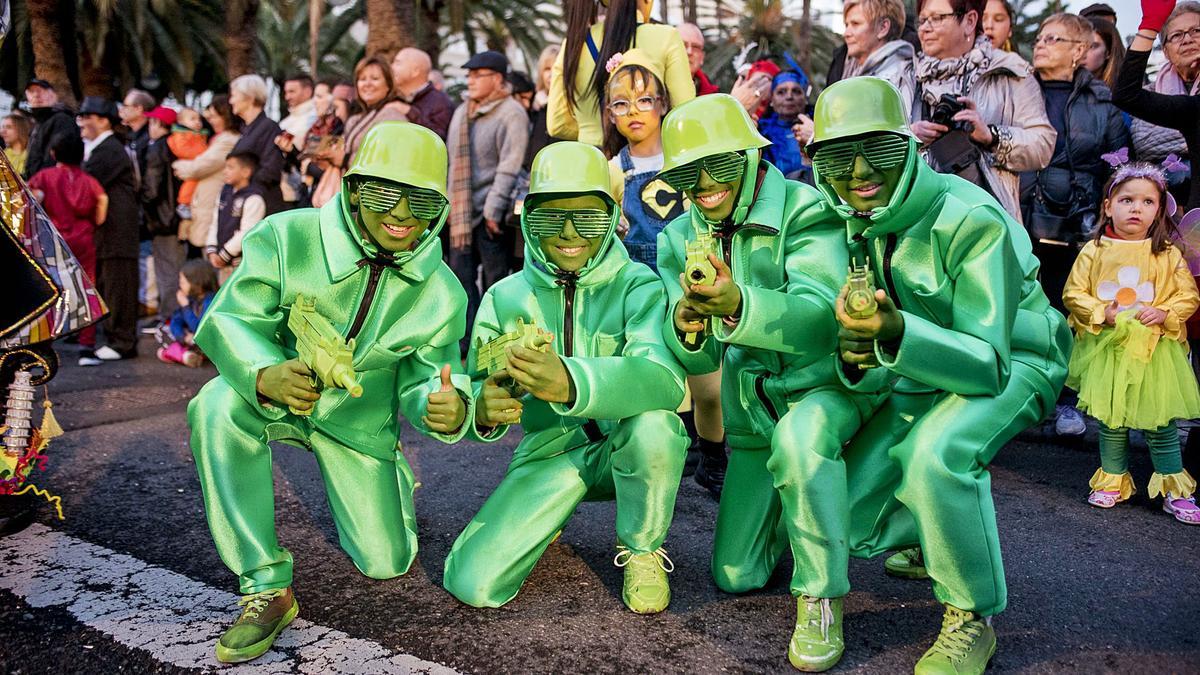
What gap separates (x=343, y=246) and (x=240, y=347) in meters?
0.47

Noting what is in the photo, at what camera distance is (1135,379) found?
4.07 m

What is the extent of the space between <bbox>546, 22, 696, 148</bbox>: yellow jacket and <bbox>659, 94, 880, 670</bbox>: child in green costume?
131cm

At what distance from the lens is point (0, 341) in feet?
11.4

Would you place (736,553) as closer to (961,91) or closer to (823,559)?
(823,559)

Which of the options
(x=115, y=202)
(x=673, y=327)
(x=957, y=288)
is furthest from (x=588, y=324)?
(x=115, y=202)

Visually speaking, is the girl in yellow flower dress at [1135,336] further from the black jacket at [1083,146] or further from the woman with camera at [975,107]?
the black jacket at [1083,146]

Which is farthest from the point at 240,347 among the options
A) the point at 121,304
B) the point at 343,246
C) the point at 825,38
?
the point at 825,38

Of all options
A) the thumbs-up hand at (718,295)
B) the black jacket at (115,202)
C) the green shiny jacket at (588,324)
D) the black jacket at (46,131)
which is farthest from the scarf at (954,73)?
the black jacket at (46,131)

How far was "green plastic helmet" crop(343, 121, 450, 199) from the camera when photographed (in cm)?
301

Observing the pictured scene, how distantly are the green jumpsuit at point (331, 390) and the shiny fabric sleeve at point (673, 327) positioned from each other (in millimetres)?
673

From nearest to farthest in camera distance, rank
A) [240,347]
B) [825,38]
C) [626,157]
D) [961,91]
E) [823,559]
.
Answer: [823,559]
[240,347]
[626,157]
[961,91]
[825,38]

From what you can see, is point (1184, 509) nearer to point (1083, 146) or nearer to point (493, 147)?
point (1083, 146)

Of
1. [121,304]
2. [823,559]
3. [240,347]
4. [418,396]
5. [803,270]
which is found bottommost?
[121,304]

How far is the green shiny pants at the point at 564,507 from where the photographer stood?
9.77ft
